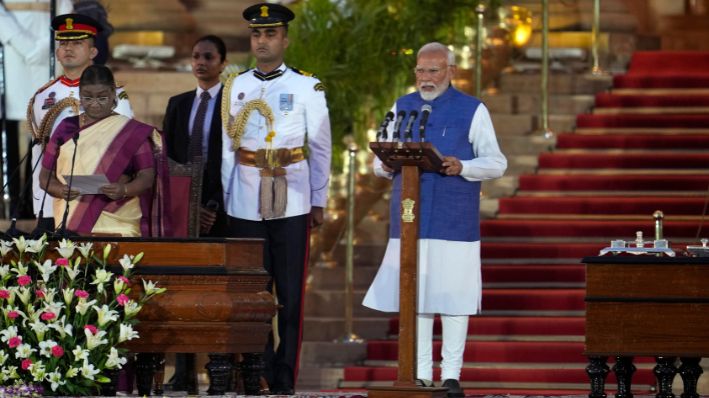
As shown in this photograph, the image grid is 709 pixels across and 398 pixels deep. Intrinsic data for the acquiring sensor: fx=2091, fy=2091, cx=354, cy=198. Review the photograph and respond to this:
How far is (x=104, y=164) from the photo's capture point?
9.47 metres

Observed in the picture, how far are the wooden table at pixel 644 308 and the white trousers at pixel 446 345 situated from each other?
22.6 inches

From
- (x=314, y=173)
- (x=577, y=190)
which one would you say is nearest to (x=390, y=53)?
(x=577, y=190)

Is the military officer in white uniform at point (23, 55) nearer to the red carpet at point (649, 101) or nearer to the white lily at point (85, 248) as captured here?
the white lily at point (85, 248)

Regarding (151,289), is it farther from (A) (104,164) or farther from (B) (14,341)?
(A) (104,164)

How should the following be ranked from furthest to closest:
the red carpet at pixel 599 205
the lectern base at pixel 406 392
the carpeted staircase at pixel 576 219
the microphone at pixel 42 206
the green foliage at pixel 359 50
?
1. the red carpet at pixel 599 205
2. the green foliage at pixel 359 50
3. the carpeted staircase at pixel 576 219
4. the microphone at pixel 42 206
5. the lectern base at pixel 406 392

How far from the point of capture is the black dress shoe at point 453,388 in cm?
908

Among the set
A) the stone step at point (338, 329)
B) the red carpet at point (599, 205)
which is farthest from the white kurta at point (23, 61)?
the red carpet at point (599, 205)

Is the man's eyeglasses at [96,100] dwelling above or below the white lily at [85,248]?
above

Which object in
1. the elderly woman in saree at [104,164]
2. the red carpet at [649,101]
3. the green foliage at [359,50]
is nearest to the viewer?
the elderly woman in saree at [104,164]

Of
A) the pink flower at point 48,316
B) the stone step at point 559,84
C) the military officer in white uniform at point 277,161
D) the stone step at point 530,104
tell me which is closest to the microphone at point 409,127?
the military officer in white uniform at point 277,161

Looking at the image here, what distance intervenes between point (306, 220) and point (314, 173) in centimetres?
26

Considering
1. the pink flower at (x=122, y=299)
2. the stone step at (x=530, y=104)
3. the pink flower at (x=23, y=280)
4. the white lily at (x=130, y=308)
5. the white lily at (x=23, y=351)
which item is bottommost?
the white lily at (x=23, y=351)

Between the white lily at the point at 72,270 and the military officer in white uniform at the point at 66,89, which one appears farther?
the military officer in white uniform at the point at 66,89

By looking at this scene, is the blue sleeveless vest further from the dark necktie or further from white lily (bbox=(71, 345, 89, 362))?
white lily (bbox=(71, 345, 89, 362))
